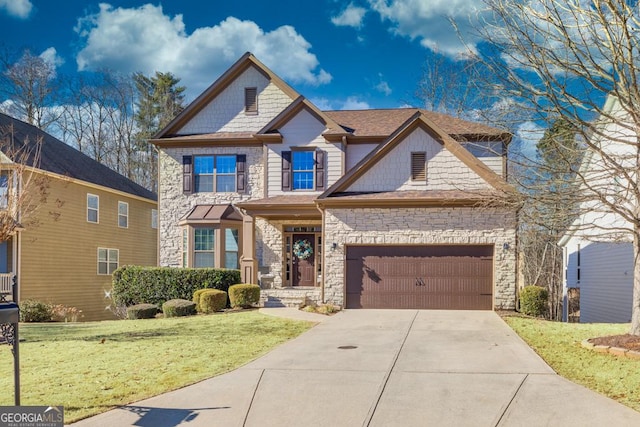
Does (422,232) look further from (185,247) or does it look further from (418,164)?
(185,247)

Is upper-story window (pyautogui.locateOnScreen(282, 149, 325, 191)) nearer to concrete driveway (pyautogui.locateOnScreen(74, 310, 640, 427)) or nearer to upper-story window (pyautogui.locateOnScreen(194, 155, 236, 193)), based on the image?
upper-story window (pyautogui.locateOnScreen(194, 155, 236, 193))

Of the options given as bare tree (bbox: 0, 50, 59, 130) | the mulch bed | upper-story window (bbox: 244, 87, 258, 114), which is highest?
bare tree (bbox: 0, 50, 59, 130)

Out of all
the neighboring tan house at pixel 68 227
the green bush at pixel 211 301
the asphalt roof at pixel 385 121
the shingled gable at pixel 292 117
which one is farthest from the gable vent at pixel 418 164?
the neighboring tan house at pixel 68 227

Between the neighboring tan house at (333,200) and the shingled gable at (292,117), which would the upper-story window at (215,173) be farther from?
the shingled gable at (292,117)

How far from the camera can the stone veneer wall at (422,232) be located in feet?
Answer: 56.7

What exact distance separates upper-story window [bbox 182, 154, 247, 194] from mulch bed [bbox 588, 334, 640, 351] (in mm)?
14895

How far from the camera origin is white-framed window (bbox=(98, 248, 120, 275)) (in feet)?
84.5

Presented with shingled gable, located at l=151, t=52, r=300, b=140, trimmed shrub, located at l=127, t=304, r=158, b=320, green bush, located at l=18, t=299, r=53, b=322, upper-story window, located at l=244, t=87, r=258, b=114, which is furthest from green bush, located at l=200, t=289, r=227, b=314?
upper-story window, located at l=244, t=87, r=258, b=114

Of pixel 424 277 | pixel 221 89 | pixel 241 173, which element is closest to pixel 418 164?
pixel 424 277

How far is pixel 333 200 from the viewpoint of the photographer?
17.9m

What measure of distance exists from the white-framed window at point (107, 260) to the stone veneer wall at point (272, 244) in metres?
8.51

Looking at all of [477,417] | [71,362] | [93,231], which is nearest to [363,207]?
[71,362]

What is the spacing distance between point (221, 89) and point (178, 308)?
9826 mm

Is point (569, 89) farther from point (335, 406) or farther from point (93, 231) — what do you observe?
point (93, 231)
